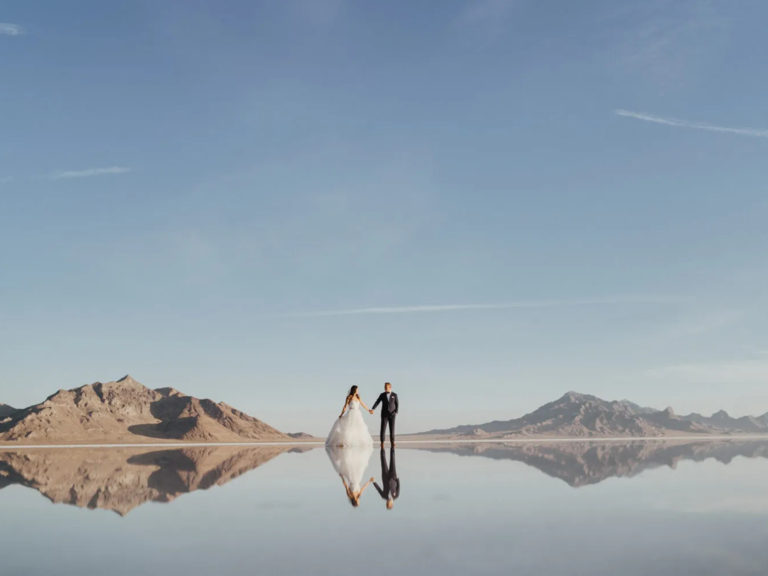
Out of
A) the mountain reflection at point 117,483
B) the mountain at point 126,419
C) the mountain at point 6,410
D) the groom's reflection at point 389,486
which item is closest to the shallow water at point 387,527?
the mountain reflection at point 117,483

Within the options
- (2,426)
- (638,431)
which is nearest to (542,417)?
(638,431)

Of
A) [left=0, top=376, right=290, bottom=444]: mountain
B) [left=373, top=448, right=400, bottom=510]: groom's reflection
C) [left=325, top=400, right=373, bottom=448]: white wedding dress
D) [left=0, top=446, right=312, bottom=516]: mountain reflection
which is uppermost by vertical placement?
[left=0, top=376, right=290, bottom=444]: mountain

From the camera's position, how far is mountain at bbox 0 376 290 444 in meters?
69.0

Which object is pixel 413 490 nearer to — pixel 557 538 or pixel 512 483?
pixel 512 483

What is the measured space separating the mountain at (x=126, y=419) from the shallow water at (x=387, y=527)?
6200 centimetres

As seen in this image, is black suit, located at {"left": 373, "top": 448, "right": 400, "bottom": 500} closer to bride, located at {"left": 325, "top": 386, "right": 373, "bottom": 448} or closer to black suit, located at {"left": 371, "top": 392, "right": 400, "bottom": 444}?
black suit, located at {"left": 371, "top": 392, "right": 400, "bottom": 444}

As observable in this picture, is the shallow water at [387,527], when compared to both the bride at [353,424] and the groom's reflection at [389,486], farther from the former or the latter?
the bride at [353,424]

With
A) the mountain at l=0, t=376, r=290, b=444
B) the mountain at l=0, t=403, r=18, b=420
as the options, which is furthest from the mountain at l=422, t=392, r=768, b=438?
the mountain at l=0, t=403, r=18, b=420

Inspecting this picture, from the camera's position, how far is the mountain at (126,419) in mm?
68994

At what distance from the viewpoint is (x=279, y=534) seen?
7.14m

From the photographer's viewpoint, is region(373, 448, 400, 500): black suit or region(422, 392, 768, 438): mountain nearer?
region(373, 448, 400, 500): black suit

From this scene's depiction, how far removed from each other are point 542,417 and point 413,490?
145 metres

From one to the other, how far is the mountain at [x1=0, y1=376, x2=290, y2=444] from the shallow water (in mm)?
61998

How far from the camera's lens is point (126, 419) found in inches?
3233
